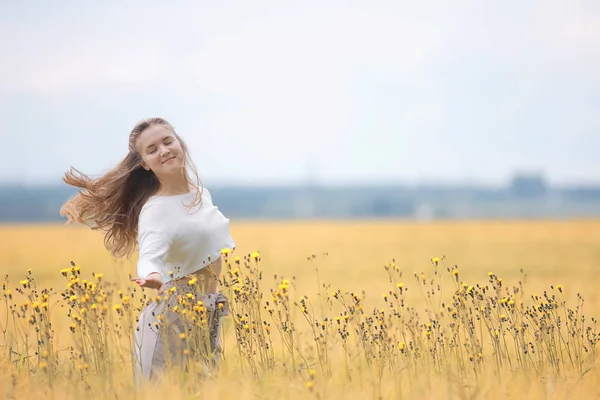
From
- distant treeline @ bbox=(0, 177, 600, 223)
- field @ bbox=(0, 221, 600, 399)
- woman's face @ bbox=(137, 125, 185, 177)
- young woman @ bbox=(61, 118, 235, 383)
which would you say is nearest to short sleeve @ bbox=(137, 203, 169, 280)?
young woman @ bbox=(61, 118, 235, 383)

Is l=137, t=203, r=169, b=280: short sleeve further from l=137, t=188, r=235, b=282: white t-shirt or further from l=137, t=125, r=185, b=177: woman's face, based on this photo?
l=137, t=125, r=185, b=177: woman's face

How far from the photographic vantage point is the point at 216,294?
5.54m

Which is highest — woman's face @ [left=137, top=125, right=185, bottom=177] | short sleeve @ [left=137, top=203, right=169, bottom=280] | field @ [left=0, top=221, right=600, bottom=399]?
woman's face @ [left=137, top=125, right=185, bottom=177]

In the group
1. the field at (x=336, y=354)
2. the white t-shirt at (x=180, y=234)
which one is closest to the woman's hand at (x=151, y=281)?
the white t-shirt at (x=180, y=234)

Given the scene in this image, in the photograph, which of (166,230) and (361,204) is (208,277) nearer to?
(166,230)

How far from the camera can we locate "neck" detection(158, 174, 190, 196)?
5508mm

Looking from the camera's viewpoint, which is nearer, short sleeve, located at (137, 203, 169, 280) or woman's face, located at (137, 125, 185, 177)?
short sleeve, located at (137, 203, 169, 280)

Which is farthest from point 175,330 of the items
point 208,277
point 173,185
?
point 173,185

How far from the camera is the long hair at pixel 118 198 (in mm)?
5710

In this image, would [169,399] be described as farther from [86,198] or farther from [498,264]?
[498,264]

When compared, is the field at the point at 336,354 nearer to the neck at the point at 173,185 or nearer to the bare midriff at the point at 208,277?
the bare midriff at the point at 208,277

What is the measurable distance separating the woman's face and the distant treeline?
8536 centimetres

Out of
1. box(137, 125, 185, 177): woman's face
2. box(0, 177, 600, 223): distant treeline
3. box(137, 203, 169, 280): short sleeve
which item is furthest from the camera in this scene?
box(0, 177, 600, 223): distant treeline

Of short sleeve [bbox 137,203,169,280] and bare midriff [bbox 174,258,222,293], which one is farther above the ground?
short sleeve [bbox 137,203,169,280]
